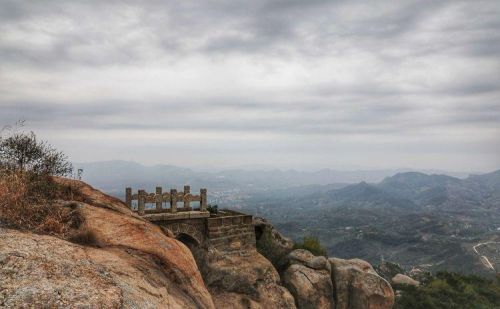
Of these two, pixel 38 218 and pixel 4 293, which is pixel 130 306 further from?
pixel 38 218

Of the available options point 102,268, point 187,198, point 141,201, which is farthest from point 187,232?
point 102,268

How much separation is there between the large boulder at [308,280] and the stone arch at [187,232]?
296 inches

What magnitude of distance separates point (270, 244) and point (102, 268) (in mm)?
23676

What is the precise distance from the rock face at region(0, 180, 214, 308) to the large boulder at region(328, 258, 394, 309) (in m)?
21.9

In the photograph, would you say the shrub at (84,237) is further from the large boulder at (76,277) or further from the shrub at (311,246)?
the shrub at (311,246)

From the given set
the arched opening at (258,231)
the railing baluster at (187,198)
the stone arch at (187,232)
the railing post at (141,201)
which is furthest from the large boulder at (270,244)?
the railing post at (141,201)

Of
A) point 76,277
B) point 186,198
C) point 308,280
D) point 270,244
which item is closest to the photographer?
point 76,277

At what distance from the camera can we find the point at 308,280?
28922mm

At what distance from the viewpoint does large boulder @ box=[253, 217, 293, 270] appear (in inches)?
1201

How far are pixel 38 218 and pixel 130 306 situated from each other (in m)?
4.07

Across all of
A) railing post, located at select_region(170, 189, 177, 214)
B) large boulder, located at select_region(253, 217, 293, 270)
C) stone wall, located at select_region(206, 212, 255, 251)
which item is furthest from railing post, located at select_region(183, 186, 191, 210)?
large boulder, located at select_region(253, 217, 293, 270)

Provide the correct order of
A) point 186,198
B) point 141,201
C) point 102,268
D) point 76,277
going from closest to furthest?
point 76,277, point 102,268, point 141,201, point 186,198

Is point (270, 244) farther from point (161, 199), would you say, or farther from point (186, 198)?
point (161, 199)

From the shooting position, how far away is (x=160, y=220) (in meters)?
24.6
